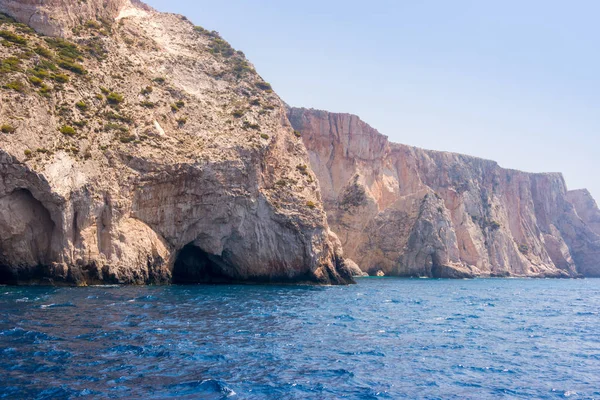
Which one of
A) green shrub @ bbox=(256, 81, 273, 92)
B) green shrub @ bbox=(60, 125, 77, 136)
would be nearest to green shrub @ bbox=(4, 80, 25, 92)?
green shrub @ bbox=(60, 125, 77, 136)

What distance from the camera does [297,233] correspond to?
2030 inches

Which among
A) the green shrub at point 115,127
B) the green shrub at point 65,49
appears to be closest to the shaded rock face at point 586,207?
the green shrub at point 115,127

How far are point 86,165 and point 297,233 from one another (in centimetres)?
2006

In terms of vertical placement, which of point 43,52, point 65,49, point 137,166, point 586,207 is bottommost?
point 137,166

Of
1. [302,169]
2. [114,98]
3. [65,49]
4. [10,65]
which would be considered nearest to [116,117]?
[114,98]

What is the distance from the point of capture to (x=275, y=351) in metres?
19.8

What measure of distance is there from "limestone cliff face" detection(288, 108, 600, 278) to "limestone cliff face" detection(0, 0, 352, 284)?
3262 cm

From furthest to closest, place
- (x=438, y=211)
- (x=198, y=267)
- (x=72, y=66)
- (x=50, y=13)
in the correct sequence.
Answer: (x=438, y=211) < (x=198, y=267) < (x=50, y=13) < (x=72, y=66)

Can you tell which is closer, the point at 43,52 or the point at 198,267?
the point at 43,52

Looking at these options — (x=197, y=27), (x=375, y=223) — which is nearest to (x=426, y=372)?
(x=197, y=27)

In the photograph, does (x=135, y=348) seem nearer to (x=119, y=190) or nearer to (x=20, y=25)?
(x=119, y=190)

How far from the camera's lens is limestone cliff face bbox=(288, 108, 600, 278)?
9056 cm

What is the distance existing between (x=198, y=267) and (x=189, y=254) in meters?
1.57

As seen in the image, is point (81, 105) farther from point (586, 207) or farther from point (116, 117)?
point (586, 207)
